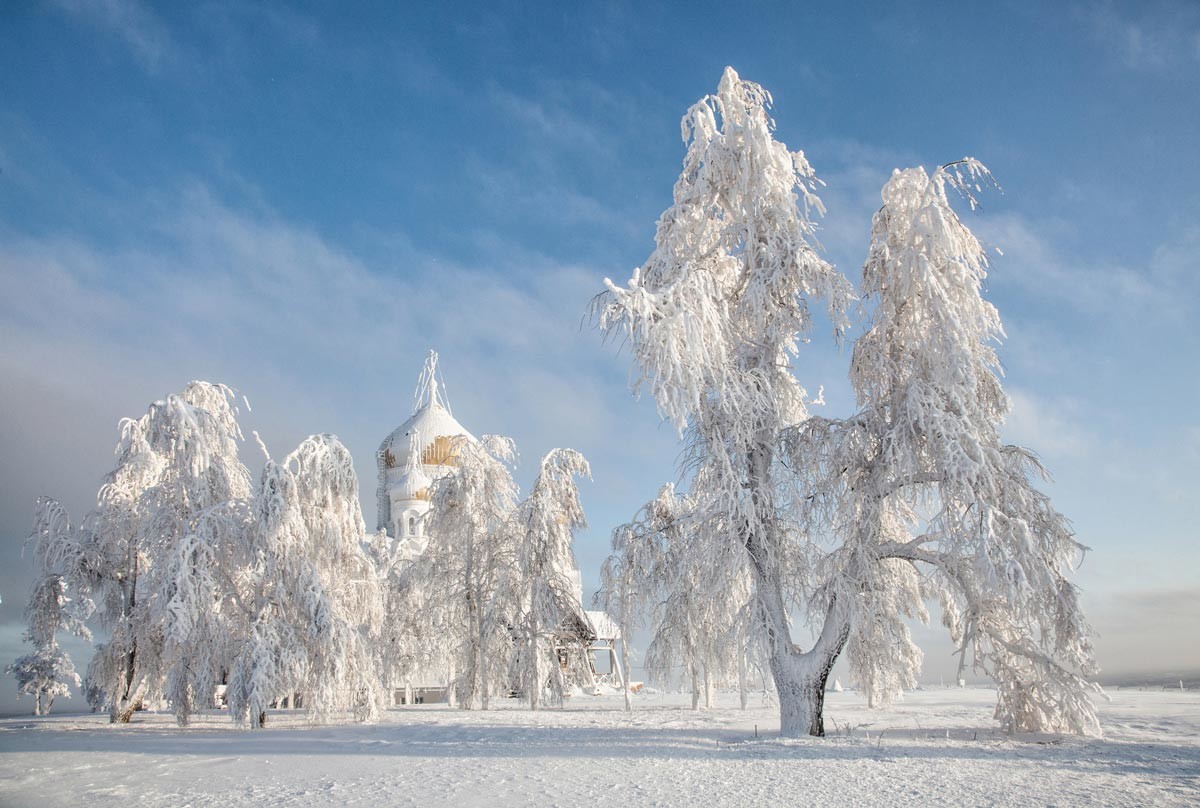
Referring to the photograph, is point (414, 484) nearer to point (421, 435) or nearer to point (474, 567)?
point (421, 435)

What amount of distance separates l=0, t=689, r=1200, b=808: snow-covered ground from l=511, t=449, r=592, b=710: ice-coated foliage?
6.77 meters

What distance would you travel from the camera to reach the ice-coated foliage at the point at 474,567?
76.0 feet

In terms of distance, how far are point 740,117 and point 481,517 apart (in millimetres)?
14200

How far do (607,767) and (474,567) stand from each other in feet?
49.6

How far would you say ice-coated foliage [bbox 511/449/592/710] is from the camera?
22.1 metres

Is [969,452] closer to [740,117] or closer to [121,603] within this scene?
[740,117]

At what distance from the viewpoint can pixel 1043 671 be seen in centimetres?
1305

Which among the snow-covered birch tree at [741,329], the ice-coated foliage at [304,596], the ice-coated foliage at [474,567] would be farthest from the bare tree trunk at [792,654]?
the ice-coated foliage at [474,567]

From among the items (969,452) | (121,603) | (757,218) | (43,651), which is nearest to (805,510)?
(969,452)

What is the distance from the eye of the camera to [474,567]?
950 inches

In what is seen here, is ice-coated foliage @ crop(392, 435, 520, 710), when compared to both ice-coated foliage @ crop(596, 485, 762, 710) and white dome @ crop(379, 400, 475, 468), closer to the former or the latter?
ice-coated foliage @ crop(596, 485, 762, 710)

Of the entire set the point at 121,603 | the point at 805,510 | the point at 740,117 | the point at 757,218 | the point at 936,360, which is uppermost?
the point at 740,117

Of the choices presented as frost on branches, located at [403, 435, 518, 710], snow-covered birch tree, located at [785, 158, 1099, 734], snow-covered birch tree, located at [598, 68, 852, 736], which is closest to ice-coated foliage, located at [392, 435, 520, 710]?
frost on branches, located at [403, 435, 518, 710]

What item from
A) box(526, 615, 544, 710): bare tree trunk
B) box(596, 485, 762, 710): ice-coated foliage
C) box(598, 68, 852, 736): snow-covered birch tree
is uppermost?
box(598, 68, 852, 736): snow-covered birch tree
